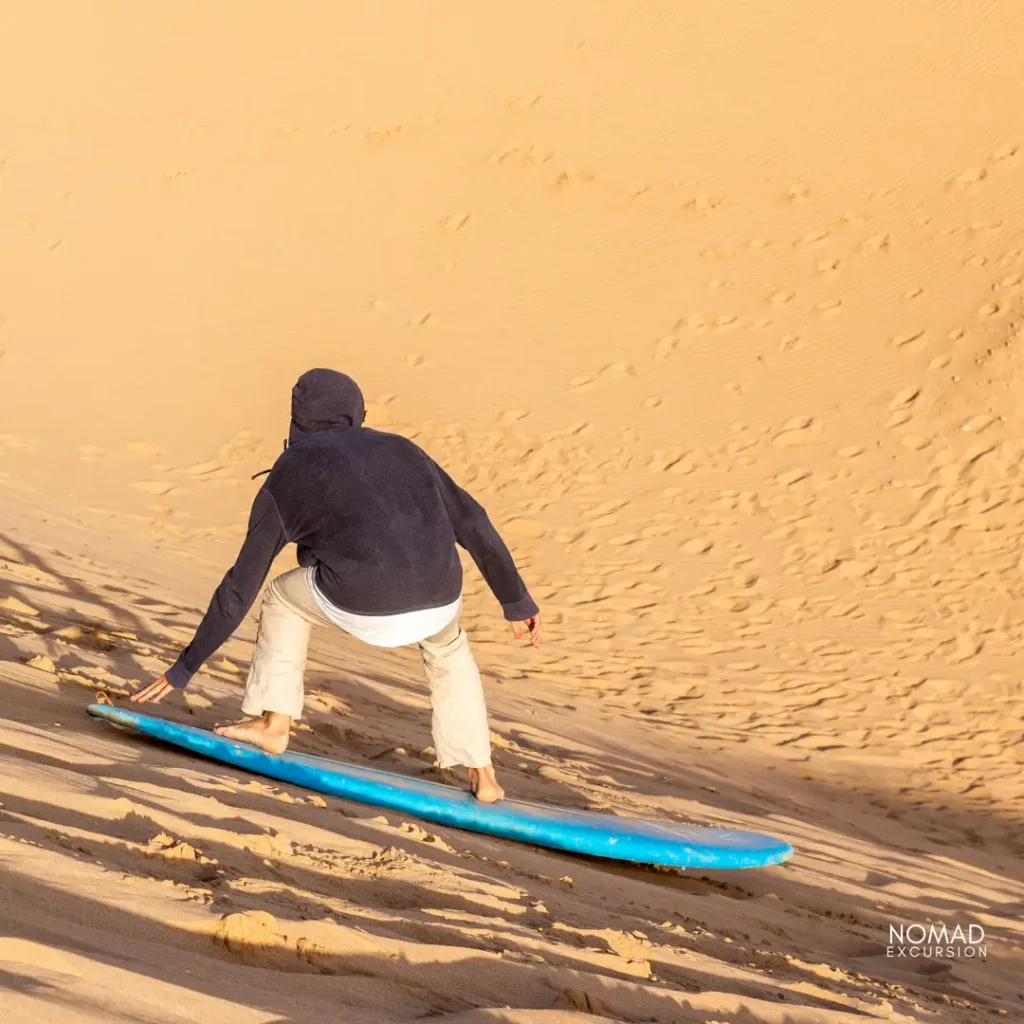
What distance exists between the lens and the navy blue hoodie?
11.5 feet

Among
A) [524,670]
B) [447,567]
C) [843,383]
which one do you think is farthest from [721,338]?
[447,567]

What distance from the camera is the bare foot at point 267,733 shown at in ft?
13.2

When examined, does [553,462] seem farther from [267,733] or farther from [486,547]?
[486,547]

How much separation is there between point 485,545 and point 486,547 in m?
0.01

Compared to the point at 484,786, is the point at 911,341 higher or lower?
higher

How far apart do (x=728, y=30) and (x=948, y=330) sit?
830 centimetres

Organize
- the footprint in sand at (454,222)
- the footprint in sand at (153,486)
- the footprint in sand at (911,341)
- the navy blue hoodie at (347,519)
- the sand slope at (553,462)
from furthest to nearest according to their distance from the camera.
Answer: the footprint in sand at (454,222) < the footprint in sand at (911,341) < the footprint in sand at (153,486) < the navy blue hoodie at (347,519) < the sand slope at (553,462)

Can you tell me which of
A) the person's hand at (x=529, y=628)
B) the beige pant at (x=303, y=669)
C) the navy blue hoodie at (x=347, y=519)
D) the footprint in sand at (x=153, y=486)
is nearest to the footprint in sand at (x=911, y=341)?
the footprint in sand at (x=153, y=486)

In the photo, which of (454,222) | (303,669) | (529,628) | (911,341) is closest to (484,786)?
(529,628)

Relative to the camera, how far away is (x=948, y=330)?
40.1 feet

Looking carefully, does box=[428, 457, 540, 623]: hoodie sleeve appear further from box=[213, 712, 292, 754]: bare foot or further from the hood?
box=[213, 712, 292, 754]: bare foot

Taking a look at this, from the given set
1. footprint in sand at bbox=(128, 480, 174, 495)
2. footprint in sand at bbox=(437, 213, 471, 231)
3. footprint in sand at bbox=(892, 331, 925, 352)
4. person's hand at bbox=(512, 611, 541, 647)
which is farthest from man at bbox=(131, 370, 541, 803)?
footprint in sand at bbox=(437, 213, 471, 231)

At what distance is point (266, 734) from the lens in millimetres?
4035

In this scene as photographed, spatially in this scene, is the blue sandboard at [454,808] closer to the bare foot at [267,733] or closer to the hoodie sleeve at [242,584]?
the bare foot at [267,733]
